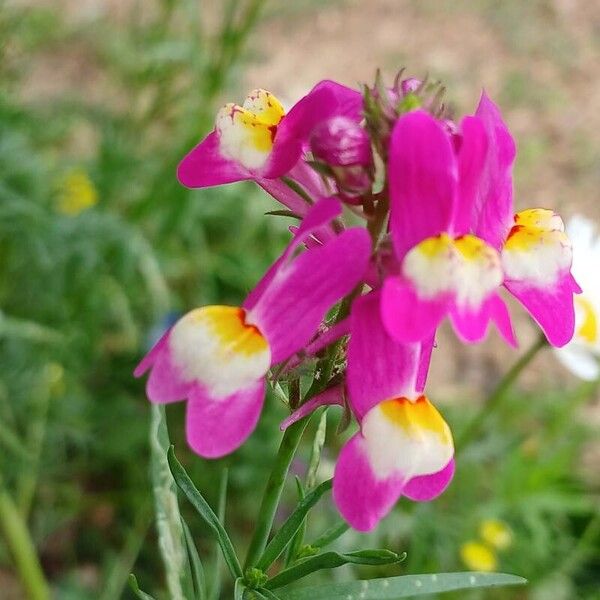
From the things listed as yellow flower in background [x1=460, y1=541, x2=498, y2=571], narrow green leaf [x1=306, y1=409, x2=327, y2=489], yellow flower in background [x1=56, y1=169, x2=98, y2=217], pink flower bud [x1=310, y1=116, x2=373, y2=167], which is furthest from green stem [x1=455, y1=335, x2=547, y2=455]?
yellow flower in background [x1=56, y1=169, x2=98, y2=217]

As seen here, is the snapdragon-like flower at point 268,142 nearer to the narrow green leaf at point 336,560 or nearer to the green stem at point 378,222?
A: the green stem at point 378,222

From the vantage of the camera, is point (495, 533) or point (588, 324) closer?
point (588, 324)

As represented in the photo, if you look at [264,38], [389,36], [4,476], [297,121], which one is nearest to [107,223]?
[4,476]

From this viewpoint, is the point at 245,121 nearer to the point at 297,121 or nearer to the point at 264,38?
the point at 297,121

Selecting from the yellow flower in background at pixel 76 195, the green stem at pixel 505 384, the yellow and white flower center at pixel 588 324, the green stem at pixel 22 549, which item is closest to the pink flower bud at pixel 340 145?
the green stem at pixel 505 384

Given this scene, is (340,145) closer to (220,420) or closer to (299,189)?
(299,189)

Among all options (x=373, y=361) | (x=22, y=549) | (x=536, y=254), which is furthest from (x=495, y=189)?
(x=22, y=549)

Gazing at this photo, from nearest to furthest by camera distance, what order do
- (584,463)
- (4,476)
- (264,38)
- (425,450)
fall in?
(425,450), (4,476), (584,463), (264,38)
